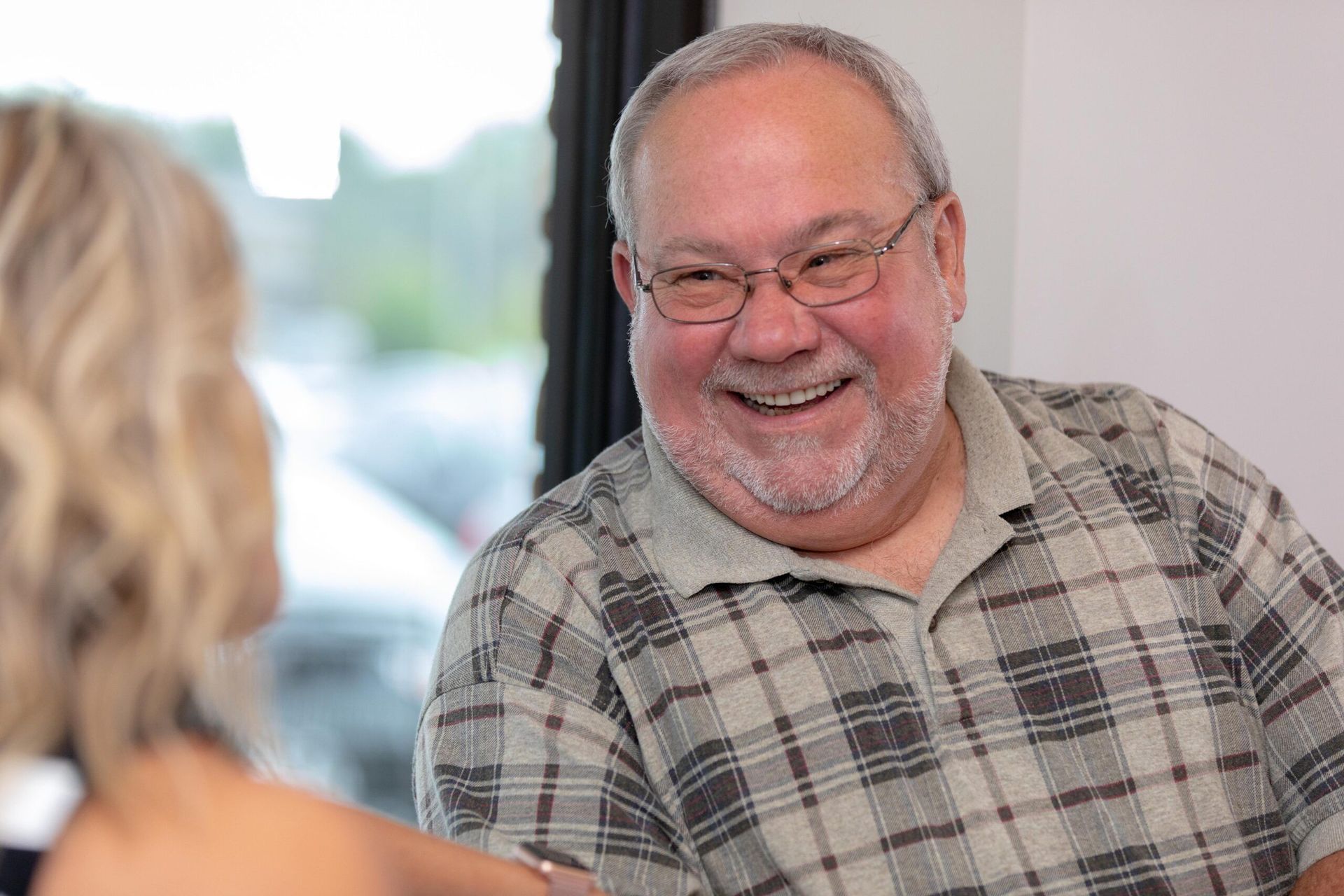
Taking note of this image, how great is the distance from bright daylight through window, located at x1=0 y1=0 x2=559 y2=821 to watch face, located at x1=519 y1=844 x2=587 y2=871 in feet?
3.73

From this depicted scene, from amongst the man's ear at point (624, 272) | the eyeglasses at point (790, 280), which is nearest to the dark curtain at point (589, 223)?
the man's ear at point (624, 272)

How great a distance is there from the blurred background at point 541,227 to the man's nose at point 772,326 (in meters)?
0.72

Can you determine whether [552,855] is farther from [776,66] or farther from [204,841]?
[776,66]

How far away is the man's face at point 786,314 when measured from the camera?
1682 millimetres

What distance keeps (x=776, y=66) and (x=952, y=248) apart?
39 centimetres

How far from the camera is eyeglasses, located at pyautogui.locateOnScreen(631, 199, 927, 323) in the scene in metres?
1.69

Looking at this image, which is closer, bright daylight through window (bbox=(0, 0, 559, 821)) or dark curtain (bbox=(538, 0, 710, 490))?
dark curtain (bbox=(538, 0, 710, 490))

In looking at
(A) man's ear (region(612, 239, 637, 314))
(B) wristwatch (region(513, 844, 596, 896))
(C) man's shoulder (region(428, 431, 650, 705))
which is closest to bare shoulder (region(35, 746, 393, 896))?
(B) wristwatch (region(513, 844, 596, 896))

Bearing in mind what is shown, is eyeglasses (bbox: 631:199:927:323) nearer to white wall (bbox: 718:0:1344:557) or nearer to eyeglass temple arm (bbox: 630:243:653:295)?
eyeglass temple arm (bbox: 630:243:653:295)

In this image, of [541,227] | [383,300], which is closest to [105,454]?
[541,227]

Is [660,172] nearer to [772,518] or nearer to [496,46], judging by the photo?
[772,518]

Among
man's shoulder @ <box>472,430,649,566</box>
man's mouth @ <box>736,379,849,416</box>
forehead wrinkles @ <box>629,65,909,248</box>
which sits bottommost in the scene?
man's shoulder @ <box>472,430,649,566</box>

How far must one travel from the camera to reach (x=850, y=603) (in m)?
1.68

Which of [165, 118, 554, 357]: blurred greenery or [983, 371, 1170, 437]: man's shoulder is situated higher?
[165, 118, 554, 357]: blurred greenery
